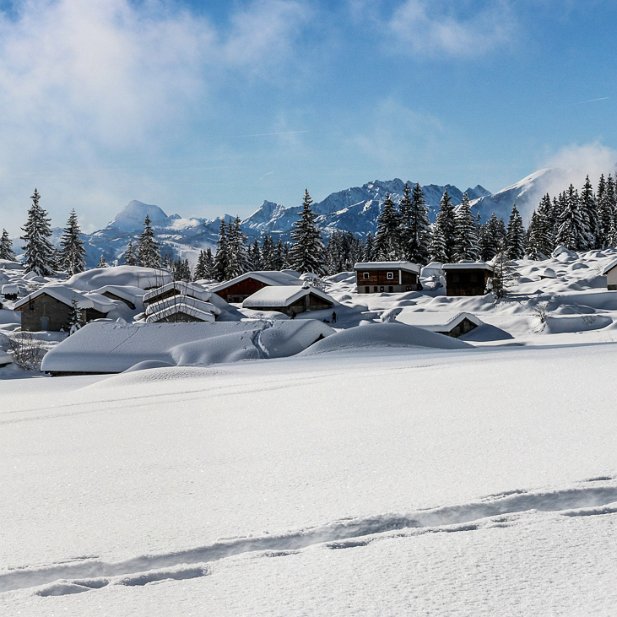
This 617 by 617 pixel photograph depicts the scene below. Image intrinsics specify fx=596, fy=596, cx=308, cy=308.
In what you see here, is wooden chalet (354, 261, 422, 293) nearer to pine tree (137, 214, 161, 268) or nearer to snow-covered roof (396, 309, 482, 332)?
snow-covered roof (396, 309, 482, 332)

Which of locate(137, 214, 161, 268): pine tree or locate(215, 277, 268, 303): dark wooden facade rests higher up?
locate(137, 214, 161, 268): pine tree

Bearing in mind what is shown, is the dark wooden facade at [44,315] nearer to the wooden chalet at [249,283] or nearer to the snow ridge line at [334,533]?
the wooden chalet at [249,283]

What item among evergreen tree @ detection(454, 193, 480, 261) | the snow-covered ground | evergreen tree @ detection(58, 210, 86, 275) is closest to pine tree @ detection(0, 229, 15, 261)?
evergreen tree @ detection(58, 210, 86, 275)

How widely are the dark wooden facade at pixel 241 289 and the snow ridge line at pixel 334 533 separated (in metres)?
62.3

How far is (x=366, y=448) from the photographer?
5645 mm

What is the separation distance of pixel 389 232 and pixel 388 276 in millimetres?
13722

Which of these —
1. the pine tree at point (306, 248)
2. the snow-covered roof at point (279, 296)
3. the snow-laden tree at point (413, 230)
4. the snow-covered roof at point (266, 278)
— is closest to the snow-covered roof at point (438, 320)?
the snow-covered roof at point (279, 296)

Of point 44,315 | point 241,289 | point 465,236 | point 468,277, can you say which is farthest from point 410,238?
point 44,315

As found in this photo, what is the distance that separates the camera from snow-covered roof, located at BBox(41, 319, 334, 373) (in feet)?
83.3

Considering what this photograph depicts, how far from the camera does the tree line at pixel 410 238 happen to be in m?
77.0

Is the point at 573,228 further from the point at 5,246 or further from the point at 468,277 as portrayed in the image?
the point at 5,246

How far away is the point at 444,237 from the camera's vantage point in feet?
257

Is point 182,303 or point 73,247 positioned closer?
point 182,303

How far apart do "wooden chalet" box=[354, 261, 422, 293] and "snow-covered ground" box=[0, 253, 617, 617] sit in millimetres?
60250
